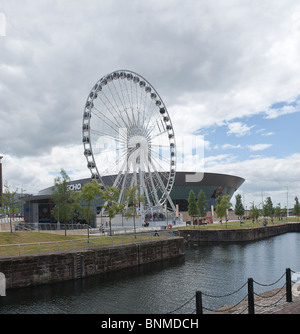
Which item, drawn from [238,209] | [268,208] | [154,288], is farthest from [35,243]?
[268,208]

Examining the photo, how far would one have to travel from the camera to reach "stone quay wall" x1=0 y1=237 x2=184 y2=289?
25438 millimetres

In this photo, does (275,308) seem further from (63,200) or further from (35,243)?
(63,200)

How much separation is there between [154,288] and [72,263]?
7.25 metres

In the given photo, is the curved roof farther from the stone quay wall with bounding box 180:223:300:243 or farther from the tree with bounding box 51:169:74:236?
the tree with bounding box 51:169:74:236

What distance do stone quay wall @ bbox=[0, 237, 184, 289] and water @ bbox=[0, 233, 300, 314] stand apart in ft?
2.52

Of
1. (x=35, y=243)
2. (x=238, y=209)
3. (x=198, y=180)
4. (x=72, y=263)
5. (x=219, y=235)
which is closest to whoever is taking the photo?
(x=35, y=243)

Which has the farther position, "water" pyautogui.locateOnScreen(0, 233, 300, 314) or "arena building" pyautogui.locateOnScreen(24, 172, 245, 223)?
"arena building" pyautogui.locateOnScreen(24, 172, 245, 223)

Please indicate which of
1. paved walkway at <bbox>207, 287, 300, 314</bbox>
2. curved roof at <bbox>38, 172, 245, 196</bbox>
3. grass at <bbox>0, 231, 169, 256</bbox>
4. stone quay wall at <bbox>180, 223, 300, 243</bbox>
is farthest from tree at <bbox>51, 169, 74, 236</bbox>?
curved roof at <bbox>38, 172, 245, 196</bbox>

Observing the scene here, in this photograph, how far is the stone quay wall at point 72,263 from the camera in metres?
25.4

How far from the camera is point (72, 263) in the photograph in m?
29.2

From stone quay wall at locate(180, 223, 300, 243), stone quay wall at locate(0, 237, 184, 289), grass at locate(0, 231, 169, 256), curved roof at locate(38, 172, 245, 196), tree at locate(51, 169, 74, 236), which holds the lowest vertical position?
stone quay wall at locate(180, 223, 300, 243)

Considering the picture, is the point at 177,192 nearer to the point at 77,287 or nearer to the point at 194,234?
the point at 194,234

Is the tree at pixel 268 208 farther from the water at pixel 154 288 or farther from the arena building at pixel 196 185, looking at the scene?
the water at pixel 154 288
